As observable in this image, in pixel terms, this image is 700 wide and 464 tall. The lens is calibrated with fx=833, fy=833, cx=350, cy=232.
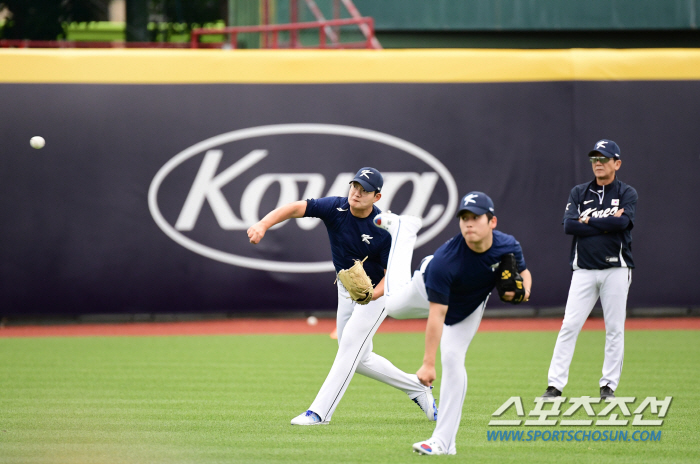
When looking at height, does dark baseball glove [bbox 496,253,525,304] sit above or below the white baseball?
below

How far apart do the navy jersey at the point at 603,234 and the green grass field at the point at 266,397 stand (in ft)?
3.93

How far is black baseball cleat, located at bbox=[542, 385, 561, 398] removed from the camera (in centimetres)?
710

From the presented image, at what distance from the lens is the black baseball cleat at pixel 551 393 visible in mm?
7101

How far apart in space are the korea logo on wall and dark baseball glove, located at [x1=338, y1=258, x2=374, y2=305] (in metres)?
6.64

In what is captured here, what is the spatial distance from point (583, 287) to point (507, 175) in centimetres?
583

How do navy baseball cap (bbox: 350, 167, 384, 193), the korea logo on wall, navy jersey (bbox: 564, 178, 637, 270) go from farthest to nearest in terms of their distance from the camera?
the korea logo on wall, navy jersey (bbox: 564, 178, 637, 270), navy baseball cap (bbox: 350, 167, 384, 193)

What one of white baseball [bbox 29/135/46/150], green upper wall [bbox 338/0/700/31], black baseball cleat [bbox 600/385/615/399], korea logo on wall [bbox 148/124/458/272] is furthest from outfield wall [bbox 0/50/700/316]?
black baseball cleat [bbox 600/385/615/399]

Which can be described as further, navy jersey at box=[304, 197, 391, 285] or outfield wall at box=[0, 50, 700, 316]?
outfield wall at box=[0, 50, 700, 316]

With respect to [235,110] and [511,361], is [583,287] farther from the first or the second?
[235,110]

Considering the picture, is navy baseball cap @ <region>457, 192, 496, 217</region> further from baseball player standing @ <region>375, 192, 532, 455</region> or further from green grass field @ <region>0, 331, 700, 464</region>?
green grass field @ <region>0, 331, 700, 464</region>

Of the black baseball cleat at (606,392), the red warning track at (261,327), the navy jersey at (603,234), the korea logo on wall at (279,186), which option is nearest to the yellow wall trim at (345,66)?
the korea logo on wall at (279,186)

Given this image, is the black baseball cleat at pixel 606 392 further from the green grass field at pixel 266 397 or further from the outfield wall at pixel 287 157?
the outfield wall at pixel 287 157

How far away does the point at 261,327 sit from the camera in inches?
513

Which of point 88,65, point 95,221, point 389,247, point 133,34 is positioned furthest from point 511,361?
point 133,34
